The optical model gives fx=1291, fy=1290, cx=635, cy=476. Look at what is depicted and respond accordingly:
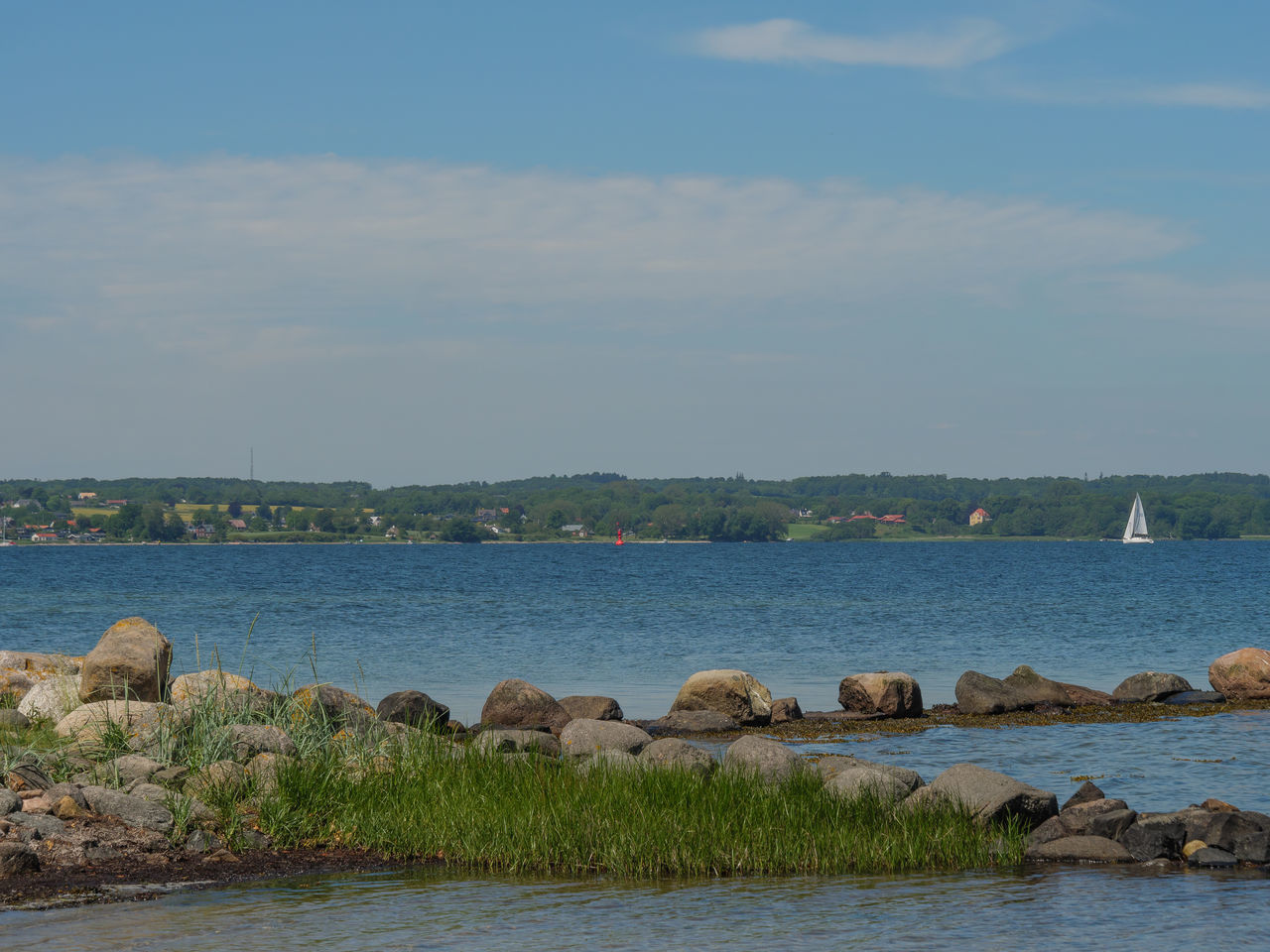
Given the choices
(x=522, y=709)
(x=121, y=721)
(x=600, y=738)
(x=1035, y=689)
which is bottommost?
(x=1035, y=689)

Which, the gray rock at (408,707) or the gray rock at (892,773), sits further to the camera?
the gray rock at (408,707)

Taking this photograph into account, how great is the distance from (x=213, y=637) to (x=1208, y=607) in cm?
4853

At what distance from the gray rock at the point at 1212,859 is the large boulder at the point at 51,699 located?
48.0 feet

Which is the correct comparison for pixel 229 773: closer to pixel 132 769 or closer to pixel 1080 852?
pixel 132 769

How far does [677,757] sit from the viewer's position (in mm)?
16281

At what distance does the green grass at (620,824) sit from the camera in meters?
12.8

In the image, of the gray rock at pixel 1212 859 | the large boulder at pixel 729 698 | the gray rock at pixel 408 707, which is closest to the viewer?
the gray rock at pixel 1212 859

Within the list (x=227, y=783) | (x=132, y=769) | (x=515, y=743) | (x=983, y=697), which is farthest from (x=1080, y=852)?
(x=983, y=697)

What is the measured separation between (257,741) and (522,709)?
10.6 metres

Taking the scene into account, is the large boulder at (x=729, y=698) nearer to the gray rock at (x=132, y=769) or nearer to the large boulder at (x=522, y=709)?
the large boulder at (x=522, y=709)

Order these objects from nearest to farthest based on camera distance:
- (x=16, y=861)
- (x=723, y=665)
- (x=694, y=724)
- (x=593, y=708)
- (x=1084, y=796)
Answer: (x=16, y=861) → (x=1084, y=796) → (x=694, y=724) → (x=593, y=708) → (x=723, y=665)

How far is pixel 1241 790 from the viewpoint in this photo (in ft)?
59.1

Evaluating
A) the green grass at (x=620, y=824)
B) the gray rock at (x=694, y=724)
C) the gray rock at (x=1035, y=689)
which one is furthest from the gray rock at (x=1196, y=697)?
the green grass at (x=620, y=824)

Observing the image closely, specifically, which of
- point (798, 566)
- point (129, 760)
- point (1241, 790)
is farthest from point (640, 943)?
point (798, 566)
